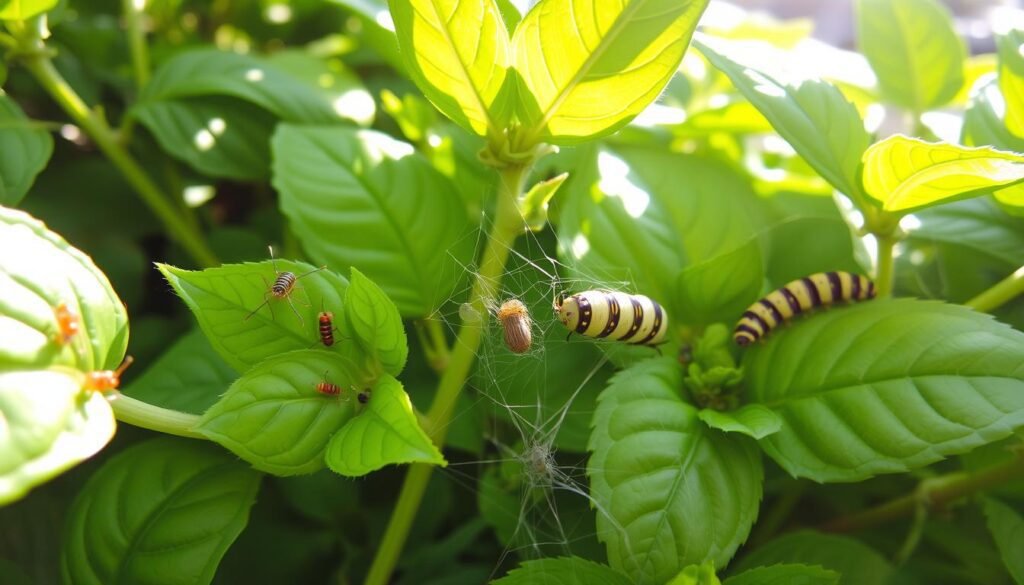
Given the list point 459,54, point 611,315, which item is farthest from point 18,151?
point 611,315

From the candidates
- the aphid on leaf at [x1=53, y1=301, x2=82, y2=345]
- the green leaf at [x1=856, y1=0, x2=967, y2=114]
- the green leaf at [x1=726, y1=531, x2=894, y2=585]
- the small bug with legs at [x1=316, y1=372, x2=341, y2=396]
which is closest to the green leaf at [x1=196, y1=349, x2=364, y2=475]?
the small bug with legs at [x1=316, y1=372, x2=341, y2=396]

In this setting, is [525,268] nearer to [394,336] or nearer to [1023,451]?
[394,336]

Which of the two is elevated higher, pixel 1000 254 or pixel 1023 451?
pixel 1000 254

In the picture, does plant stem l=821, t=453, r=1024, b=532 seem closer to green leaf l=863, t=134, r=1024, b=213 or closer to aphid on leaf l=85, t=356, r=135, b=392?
green leaf l=863, t=134, r=1024, b=213

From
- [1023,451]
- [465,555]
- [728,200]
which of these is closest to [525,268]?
[728,200]

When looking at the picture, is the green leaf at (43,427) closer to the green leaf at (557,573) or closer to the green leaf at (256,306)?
the green leaf at (256,306)

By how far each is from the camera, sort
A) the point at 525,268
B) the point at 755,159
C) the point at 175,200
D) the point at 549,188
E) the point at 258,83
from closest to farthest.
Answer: the point at 549,188 < the point at 525,268 < the point at 258,83 < the point at 175,200 < the point at 755,159
